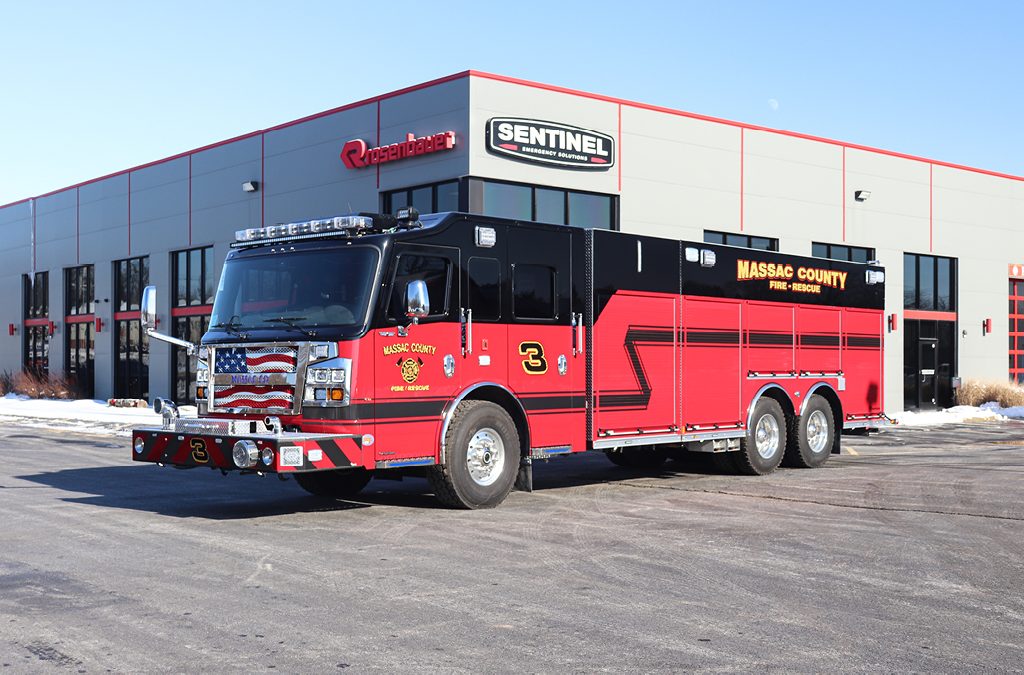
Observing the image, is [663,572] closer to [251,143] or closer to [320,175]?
[320,175]

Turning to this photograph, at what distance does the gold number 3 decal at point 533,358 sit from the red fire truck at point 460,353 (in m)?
0.02

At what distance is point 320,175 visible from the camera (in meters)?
28.4

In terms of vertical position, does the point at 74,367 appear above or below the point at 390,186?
below

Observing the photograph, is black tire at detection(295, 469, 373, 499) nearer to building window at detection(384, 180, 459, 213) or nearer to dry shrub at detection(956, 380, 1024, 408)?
building window at detection(384, 180, 459, 213)

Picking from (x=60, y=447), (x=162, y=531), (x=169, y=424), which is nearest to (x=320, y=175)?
(x=60, y=447)

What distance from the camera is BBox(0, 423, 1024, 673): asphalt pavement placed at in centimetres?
580

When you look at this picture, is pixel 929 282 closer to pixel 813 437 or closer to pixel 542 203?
pixel 542 203

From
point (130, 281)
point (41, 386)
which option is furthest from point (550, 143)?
point (41, 386)

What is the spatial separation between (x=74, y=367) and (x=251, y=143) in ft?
45.9

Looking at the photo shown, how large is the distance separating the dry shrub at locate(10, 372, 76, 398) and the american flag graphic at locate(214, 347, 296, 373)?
30.2 metres

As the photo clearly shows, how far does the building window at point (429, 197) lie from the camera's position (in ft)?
80.7

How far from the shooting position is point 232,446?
1009 centimetres

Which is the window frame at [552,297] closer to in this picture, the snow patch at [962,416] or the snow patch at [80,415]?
the snow patch at [80,415]

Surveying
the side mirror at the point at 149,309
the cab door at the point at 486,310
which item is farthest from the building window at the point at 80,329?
the cab door at the point at 486,310
